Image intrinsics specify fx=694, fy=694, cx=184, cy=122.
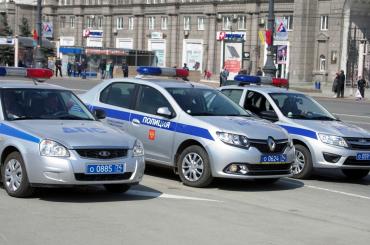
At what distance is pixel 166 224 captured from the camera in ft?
24.4

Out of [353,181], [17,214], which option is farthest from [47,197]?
[353,181]

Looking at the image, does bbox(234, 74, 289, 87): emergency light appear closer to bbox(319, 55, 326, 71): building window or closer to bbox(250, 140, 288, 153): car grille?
bbox(250, 140, 288, 153): car grille

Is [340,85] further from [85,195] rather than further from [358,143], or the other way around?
[85,195]

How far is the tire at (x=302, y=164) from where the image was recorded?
11.5 meters

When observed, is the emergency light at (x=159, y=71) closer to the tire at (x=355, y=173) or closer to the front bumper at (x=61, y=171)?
the tire at (x=355, y=173)

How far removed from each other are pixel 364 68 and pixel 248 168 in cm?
4595

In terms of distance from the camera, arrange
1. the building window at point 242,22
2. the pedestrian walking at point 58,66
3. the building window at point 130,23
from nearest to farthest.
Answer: the pedestrian walking at point 58,66 → the building window at point 242,22 → the building window at point 130,23

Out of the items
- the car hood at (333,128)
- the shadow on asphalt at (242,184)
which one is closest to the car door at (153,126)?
the shadow on asphalt at (242,184)

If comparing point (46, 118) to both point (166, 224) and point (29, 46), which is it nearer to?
point (166, 224)

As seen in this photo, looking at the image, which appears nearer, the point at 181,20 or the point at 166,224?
the point at 166,224

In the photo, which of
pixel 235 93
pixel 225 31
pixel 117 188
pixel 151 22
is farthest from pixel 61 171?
pixel 151 22

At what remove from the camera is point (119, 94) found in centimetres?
1173

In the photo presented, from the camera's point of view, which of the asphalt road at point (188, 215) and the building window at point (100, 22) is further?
the building window at point (100, 22)

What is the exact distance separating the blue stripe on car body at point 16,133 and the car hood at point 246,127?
2.80 meters
